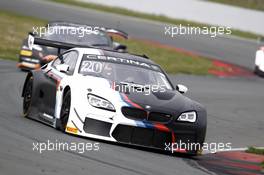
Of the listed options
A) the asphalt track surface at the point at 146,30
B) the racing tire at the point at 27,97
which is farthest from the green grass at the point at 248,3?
the racing tire at the point at 27,97

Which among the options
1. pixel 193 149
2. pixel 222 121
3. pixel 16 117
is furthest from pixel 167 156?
pixel 222 121

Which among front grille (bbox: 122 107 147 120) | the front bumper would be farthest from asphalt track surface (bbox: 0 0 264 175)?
front grille (bbox: 122 107 147 120)

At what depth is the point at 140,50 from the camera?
95.6ft

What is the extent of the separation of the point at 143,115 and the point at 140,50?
61.5 ft

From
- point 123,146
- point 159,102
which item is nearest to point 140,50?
point 159,102

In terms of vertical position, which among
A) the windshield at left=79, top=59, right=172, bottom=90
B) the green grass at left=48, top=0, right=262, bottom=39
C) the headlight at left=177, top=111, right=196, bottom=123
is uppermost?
the windshield at left=79, top=59, right=172, bottom=90

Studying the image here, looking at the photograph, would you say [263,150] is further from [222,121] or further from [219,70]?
[219,70]

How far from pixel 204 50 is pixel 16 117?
68.0 feet

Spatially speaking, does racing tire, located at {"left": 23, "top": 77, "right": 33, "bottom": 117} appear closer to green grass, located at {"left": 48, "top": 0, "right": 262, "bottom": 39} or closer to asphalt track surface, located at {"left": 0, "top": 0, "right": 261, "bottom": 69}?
asphalt track surface, located at {"left": 0, "top": 0, "right": 261, "bottom": 69}

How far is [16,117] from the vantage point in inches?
482

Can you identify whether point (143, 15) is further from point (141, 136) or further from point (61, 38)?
point (141, 136)

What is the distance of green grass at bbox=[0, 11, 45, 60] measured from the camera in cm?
2512

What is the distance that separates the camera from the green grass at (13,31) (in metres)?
25.1

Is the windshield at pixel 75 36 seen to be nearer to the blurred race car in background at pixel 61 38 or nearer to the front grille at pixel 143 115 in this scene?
the blurred race car in background at pixel 61 38
